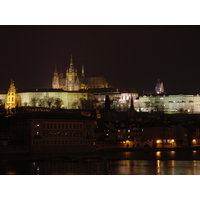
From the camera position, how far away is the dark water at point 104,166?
29734 millimetres

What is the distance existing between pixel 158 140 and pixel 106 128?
402cm

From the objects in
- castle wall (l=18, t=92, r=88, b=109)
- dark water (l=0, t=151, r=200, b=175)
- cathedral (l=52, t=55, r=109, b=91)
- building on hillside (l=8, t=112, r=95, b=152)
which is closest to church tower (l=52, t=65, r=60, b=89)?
cathedral (l=52, t=55, r=109, b=91)

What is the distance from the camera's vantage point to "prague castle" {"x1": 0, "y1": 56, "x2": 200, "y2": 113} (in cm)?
9962

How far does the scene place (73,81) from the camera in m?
120

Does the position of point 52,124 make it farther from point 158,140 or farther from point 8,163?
point 158,140

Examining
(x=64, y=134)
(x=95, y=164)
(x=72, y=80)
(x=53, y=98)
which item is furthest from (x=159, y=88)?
(x=95, y=164)

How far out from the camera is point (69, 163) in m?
33.7

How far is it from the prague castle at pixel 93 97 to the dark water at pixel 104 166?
56.2m

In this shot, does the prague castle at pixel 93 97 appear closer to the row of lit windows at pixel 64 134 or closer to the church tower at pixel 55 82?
the church tower at pixel 55 82

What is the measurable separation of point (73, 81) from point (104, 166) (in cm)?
8784

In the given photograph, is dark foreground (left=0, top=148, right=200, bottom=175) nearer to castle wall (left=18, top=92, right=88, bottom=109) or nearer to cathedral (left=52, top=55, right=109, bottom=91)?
castle wall (left=18, top=92, right=88, bottom=109)

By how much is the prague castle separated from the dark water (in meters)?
56.2

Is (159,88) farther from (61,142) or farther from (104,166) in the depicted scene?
(104,166)
